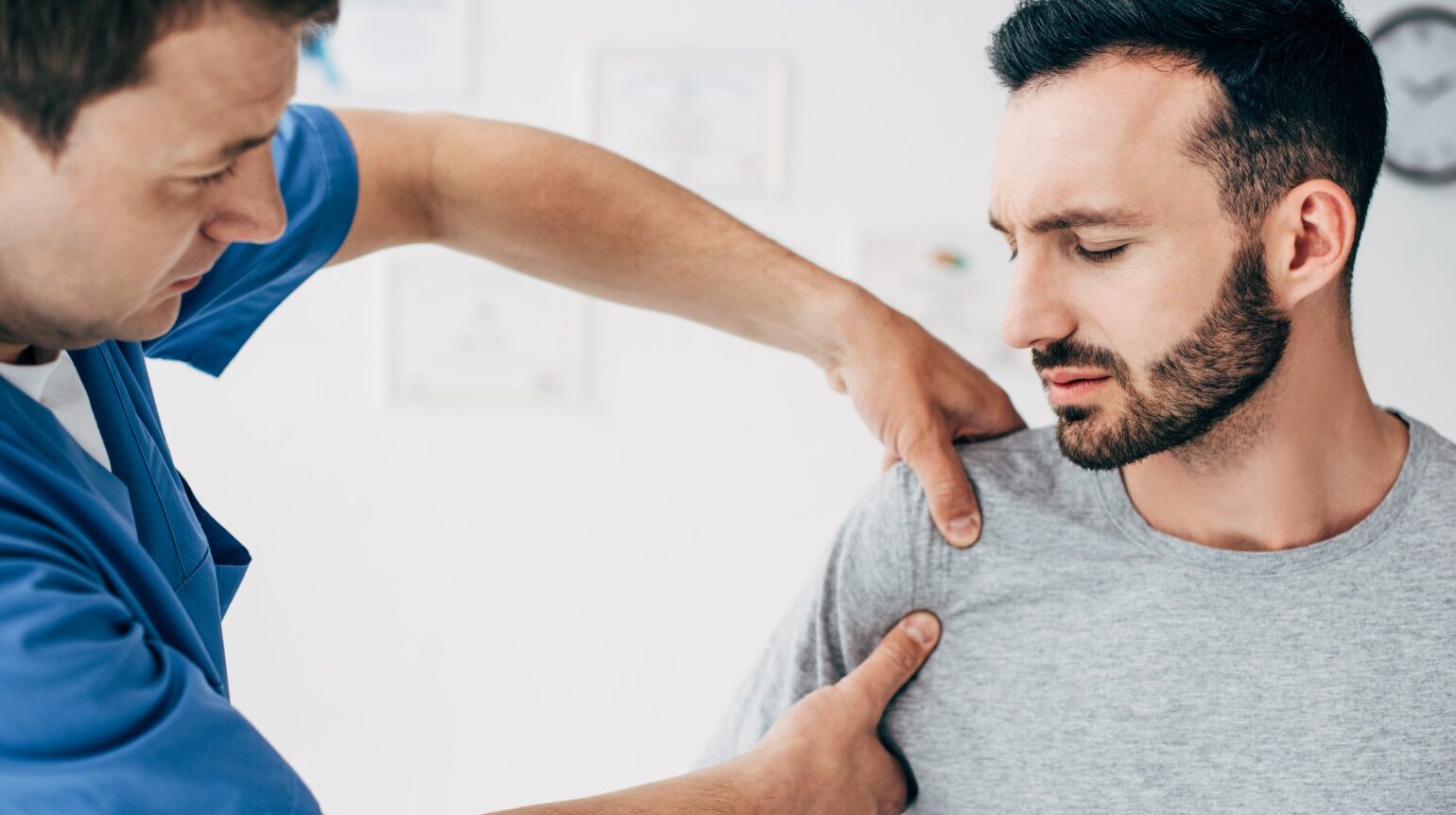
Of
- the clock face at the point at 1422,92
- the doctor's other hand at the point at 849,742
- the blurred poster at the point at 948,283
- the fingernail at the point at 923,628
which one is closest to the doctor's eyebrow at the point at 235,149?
the doctor's other hand at the point at 849,742

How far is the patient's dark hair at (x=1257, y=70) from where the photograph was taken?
1.09 metres

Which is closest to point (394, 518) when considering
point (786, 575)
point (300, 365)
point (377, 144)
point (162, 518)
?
point (300, 365)

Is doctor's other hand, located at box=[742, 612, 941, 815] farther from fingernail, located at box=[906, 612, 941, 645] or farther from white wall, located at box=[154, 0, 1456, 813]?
white wall, located at box=[154, 0, 1456, 813]

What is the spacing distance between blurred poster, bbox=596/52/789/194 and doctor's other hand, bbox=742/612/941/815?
5.63 feet

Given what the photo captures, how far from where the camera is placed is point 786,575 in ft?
9.33

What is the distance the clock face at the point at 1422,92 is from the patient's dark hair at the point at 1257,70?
6.57ft

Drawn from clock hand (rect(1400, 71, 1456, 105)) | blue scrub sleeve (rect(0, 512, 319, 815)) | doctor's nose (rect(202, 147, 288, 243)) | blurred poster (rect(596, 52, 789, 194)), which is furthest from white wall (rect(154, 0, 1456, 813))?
blue scrub sleeve (rect(0, 512, 319, 815))

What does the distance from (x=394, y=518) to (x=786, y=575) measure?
92cm

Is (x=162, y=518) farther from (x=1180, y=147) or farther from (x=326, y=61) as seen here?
(x=326, y=61)

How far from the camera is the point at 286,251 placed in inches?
45.9

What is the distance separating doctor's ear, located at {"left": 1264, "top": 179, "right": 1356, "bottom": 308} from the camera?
1110 millimetres

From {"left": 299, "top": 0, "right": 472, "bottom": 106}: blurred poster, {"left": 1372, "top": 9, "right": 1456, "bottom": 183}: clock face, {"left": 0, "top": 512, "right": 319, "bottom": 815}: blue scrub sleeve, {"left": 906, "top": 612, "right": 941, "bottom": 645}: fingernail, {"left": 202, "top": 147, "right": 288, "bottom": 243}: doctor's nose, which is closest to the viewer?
{"left": 0, "top": 512, "right": 319, "bottom": 815}: blue scrub sleeve

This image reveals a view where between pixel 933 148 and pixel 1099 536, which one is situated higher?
pixel 933 148

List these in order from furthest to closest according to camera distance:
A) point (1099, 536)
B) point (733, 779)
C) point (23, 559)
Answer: point (1099, 536) < point (733, 779) < point (23, 559)
